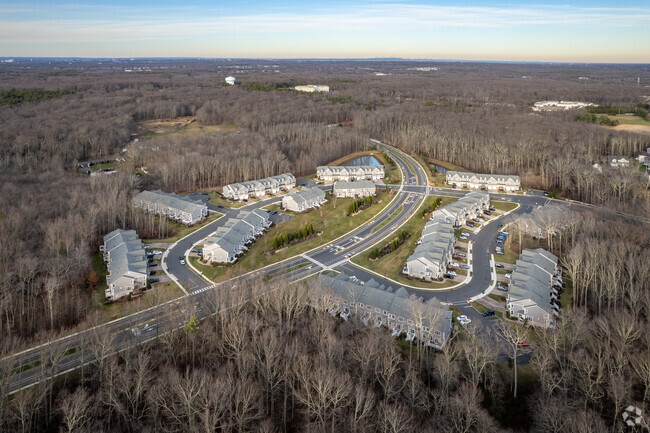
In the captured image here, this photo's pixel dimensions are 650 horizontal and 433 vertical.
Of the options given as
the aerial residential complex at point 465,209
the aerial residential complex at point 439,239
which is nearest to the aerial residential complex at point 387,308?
the aerial residential complex at point 439,239

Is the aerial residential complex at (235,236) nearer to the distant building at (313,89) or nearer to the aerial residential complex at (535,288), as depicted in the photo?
the aerial residential complex at (535,288)

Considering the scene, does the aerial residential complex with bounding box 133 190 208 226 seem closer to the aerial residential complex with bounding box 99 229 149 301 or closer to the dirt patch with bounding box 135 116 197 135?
the aerial residential complex with bounding box 99 229 149 301

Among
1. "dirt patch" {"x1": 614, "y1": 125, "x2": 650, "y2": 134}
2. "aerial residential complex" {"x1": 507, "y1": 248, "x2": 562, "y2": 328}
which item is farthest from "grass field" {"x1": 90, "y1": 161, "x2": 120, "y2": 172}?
"dirt patch" {"x1": 614, "y1": 125, "x2": 650, "y2": 134}

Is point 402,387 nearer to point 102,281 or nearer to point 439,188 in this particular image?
point 102,281

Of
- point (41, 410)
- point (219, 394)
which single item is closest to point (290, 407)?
point (219, 394)

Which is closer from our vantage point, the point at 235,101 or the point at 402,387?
the point at 402,387
